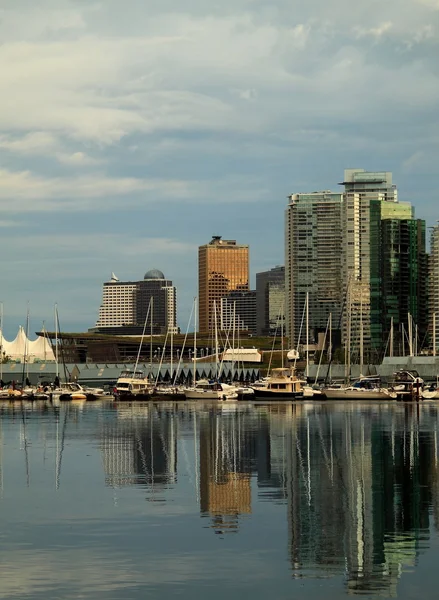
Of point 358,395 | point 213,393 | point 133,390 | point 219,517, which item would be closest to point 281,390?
point 213,393

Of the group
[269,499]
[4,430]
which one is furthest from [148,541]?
[4,430]

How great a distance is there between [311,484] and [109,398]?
378 ft

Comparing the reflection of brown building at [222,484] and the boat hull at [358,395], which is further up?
the reflection of brown building at [222,484]

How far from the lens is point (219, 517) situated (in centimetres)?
3594

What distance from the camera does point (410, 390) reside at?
501 feet

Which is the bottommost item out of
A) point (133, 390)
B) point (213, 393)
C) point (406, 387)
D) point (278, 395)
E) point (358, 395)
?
point (358, 395)

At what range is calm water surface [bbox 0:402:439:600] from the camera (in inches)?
1038

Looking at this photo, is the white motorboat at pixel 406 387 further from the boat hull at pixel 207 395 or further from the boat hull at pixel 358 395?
the boat hull at pixel 207 395

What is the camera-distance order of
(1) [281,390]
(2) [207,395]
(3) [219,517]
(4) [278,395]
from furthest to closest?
(2) [207,395] → (1) [281,390] → (4) [278,395] → (3) [219,517]

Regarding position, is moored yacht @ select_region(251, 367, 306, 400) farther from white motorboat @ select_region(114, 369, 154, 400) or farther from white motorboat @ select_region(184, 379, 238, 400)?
white motorboat @ select_region(114, 369, 154, 400)

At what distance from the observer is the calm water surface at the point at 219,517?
26.4 m

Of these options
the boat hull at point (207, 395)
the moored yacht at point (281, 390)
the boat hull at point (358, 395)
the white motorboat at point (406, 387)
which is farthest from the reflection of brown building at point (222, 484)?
the white motorboat at point (406, 387)

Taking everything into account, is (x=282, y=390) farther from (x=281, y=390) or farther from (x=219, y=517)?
(x=219, y=517)

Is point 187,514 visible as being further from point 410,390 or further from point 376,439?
point 410,390
